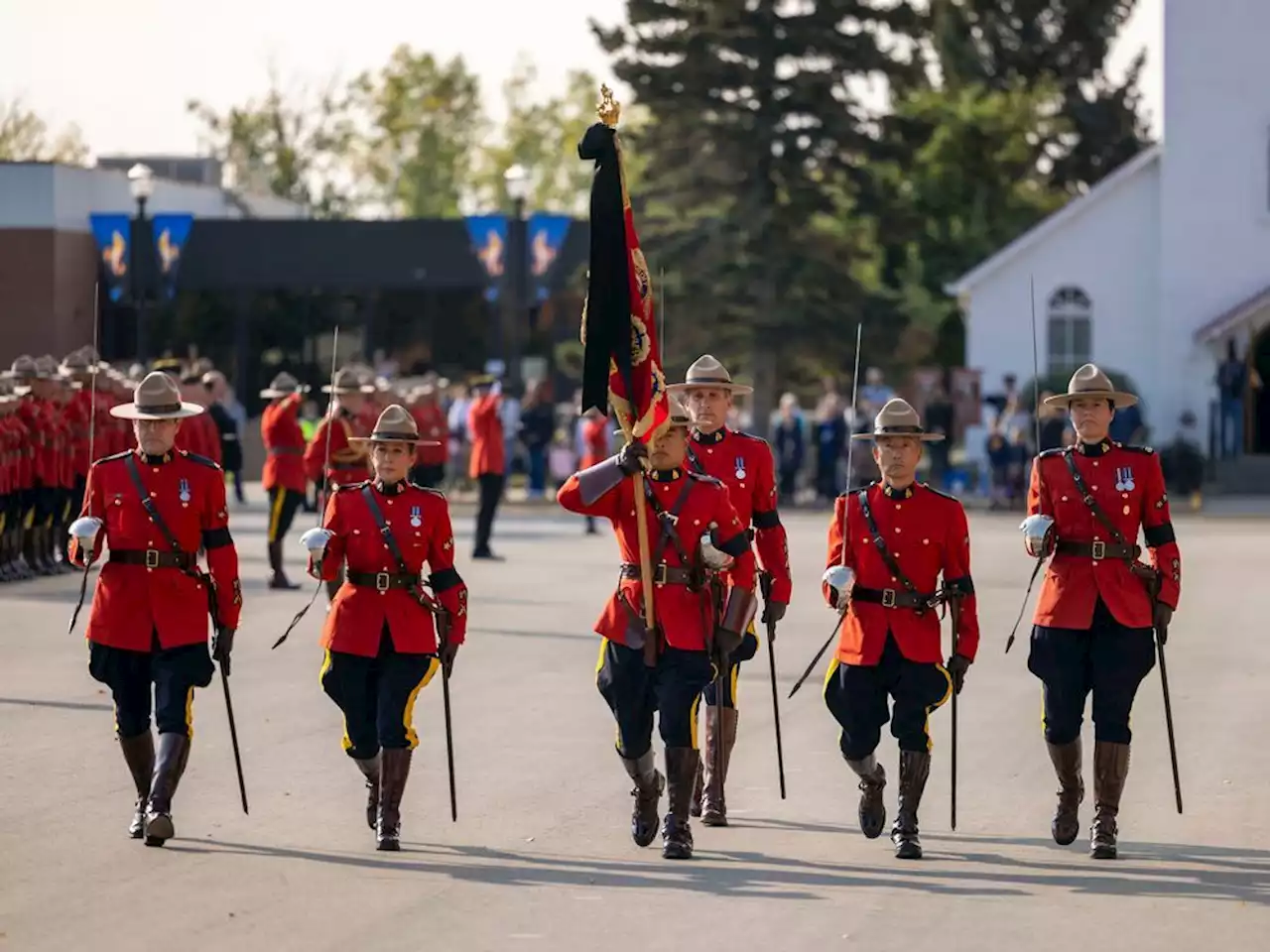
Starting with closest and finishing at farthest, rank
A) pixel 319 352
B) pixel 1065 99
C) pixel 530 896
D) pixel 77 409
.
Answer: pixel 530 896 < pixel 77 409 < pixel 319 352 < pixel 1065 99

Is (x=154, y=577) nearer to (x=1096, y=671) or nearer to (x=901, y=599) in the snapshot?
(x=901, y=599)

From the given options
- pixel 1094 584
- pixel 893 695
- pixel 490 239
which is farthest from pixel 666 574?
pixel 490 239

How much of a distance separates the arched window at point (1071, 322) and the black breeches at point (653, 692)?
3757cm

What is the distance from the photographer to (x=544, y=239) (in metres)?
43.3

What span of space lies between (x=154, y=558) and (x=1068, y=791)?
3782 mm

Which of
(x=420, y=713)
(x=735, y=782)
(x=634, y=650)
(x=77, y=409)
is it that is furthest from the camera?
(x=77, y=409)

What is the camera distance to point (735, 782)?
486 inches

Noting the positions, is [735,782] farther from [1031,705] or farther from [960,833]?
[1031,705]

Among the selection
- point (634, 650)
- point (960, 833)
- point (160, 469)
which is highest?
point (160, 469)

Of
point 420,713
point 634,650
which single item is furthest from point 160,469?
point 420,713

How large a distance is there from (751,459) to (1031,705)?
14.6 ft

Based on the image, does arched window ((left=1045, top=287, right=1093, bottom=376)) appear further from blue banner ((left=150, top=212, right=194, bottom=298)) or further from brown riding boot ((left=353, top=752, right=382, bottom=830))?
brown riding boot ((left=353, top=752, right=382, bottom=830))

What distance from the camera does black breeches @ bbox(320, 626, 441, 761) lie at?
1062cm

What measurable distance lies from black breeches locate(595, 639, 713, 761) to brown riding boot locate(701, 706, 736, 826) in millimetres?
772
